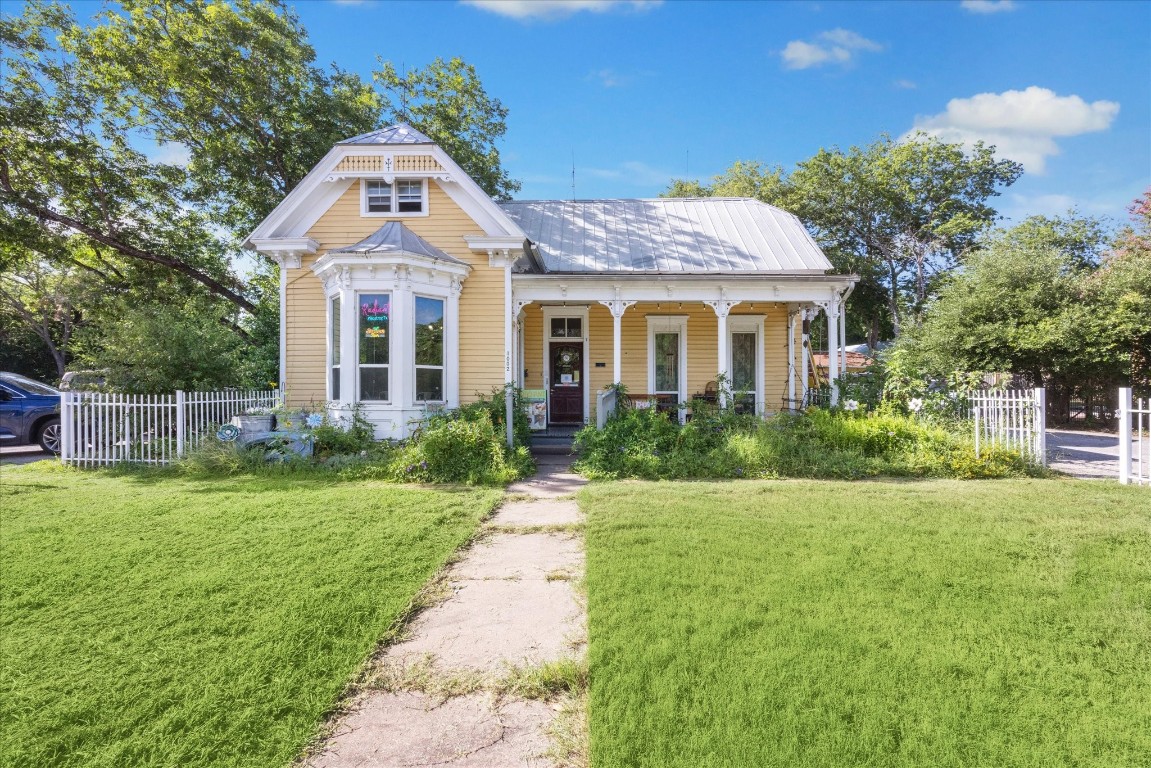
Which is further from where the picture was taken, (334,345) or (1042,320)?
(1042,320)

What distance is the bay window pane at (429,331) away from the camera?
33.6ft

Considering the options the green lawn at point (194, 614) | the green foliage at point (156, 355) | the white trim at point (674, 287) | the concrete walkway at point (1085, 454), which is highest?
the white trim at point (674, 287)

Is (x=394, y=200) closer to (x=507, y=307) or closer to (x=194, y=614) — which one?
(x=507, y=307)

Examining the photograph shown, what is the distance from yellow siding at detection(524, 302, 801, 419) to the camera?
1381 cm

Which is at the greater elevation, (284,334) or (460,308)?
(460,308)

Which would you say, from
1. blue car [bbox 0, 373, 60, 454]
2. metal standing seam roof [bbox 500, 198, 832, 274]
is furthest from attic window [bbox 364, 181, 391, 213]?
blue car [bbox 0, 373, 60, 454]

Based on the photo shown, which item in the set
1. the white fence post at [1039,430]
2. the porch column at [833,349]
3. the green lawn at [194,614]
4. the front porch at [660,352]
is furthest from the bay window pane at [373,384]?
the white fence post at [1039,430]

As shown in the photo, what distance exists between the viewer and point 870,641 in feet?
9.94

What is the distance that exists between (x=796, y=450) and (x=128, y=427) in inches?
456

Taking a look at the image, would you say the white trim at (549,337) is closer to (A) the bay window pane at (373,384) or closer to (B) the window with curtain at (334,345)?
(A) the bay window pane at (373,384)

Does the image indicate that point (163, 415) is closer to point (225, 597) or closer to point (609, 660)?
point (225, 597)

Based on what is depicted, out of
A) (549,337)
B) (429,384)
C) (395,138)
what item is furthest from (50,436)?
(549,337)

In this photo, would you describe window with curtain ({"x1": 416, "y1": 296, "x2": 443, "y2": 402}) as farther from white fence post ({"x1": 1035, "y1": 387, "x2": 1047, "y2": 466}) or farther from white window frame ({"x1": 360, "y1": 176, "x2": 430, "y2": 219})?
white fence post ({"x1": 1035, "y1": 387, "x2": 1047, "y2": 466})

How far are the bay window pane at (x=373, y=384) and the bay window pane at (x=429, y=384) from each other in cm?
60
